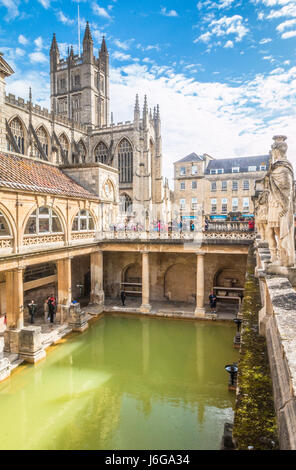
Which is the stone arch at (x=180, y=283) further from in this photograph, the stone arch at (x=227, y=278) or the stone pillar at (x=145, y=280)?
the stone pillar at (x=145, y=280)

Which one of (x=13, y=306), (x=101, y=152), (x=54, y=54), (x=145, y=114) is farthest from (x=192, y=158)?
(x=13, y=306)

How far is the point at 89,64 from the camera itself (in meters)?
52.2

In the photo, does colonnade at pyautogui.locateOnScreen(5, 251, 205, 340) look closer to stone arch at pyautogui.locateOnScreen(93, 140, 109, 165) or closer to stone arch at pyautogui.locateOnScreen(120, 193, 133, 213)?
stone arch at pyautogui.locateOnScreen(120, 193, 133, 213)

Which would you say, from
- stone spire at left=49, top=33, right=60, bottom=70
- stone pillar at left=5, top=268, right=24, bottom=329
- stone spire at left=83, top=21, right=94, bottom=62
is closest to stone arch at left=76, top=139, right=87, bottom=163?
stone spire at left=83, top=21, right=94, bottom=62

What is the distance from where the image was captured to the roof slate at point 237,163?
46.5 meters

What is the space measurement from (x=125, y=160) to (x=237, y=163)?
1777 centimetres

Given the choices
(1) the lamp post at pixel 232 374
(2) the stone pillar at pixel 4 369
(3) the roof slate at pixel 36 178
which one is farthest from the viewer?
(3) the roof slate at pixel 36 178

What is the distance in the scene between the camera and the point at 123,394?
11312 millimetres

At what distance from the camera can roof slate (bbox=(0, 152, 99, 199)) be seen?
1469 centimetres

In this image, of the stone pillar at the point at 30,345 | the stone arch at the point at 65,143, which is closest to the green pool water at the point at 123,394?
the stone pillar at the point at 30,345

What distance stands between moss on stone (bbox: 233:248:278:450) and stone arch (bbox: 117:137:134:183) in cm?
4259

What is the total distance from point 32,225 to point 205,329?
45.6ft

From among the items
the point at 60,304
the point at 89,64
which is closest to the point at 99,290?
the point at 60,304
